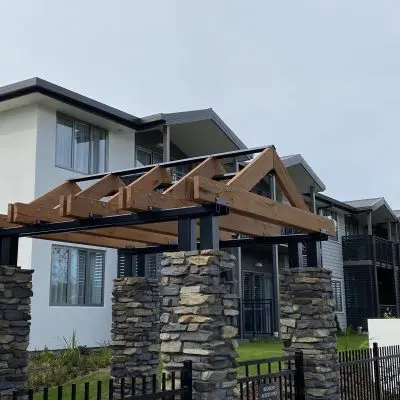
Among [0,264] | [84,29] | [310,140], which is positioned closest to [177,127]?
[84,29]

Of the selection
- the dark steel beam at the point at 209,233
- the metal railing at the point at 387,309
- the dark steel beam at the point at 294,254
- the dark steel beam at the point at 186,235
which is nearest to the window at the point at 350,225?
the metal railing at the point at 387,309

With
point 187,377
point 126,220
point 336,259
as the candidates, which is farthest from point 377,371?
point 336,259

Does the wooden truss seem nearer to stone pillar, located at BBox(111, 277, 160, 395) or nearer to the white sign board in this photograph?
stone pillar, located at BBox(111, 277, 160, 395)

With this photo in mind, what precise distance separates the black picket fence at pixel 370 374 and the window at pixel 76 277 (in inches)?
319

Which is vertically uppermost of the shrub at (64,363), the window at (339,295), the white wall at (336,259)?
the white wall at (336,259)

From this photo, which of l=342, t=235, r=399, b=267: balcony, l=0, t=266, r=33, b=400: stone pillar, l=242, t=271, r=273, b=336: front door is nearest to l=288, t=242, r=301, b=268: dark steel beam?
l=0, t=266, r=33, b=400: stone pillar

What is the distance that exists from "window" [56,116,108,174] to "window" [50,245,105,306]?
227 centimetres

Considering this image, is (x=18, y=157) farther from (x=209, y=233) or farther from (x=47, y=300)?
(x=209, y=233)

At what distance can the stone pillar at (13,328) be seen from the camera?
26.1 ft

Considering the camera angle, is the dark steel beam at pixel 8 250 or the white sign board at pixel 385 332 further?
the white sign board at pixel 385 332

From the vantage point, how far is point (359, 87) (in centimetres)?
2056

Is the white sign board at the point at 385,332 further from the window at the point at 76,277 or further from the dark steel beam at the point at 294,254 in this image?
the window at the point at 76,277

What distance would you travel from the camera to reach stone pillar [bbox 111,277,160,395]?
385 inches

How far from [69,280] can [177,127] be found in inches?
225
